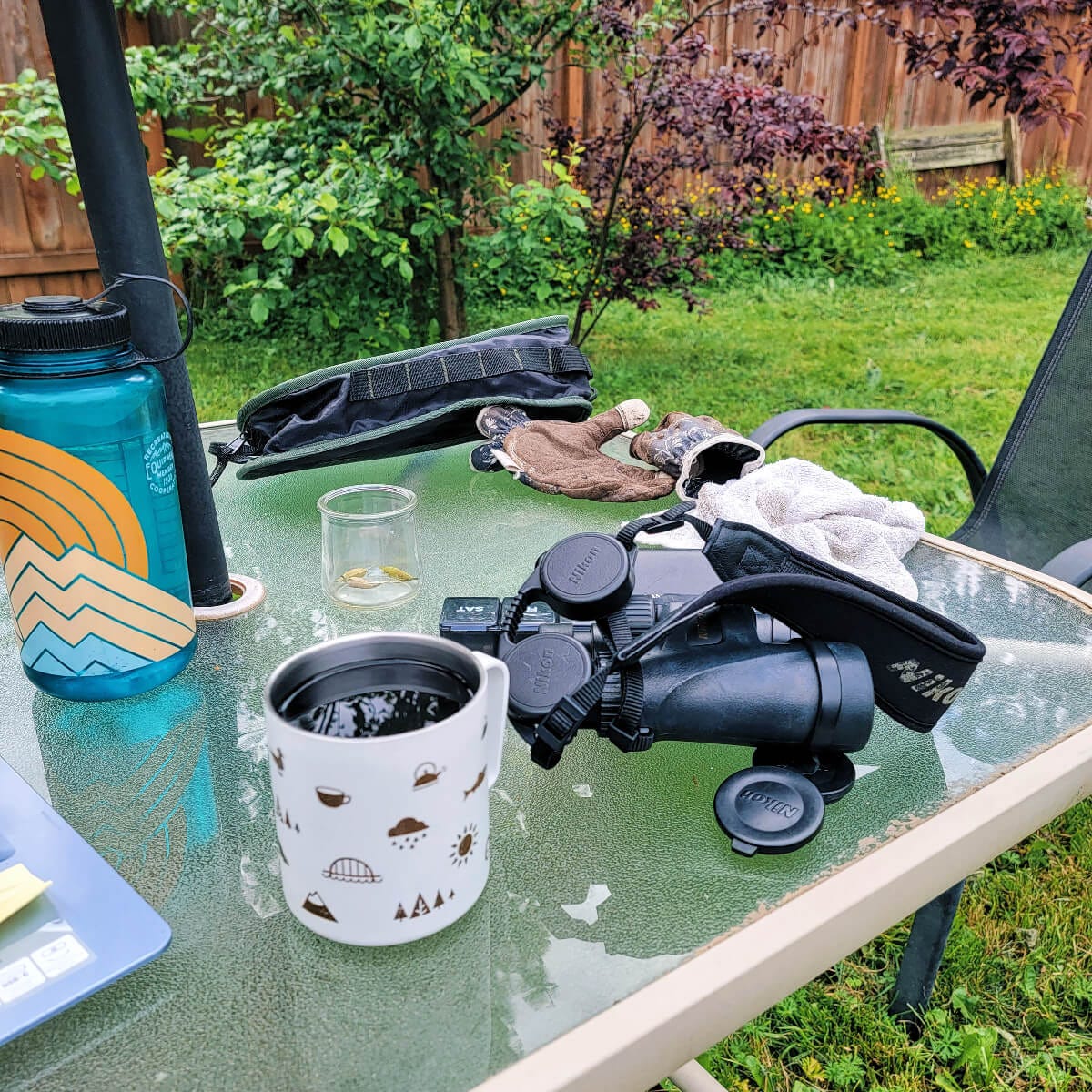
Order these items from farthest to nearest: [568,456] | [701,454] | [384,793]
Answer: [568,456], [701,454], [384,793]

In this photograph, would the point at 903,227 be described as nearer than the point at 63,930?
No

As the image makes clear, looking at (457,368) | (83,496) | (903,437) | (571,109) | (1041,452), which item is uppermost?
(571,109)

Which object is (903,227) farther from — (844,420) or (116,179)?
(116,179)

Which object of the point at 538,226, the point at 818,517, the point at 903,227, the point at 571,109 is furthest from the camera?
the point at 903,227

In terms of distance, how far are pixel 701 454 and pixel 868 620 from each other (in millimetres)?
685

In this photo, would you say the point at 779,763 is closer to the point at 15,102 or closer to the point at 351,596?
the point at 351,596

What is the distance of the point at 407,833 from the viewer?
1.79 feet

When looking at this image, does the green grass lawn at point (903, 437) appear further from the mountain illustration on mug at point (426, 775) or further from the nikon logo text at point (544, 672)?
the mountain illustration on mug at point (426, 775)

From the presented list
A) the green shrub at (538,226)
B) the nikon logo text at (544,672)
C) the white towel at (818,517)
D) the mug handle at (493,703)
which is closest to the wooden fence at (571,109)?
the green shrub at (538,226)

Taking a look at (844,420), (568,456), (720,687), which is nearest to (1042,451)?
(844,420)

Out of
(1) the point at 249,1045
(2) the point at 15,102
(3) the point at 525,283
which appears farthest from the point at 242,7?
(1) the point at 249,1045

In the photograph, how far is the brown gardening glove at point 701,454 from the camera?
1.38 metres

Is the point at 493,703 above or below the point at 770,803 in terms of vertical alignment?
above

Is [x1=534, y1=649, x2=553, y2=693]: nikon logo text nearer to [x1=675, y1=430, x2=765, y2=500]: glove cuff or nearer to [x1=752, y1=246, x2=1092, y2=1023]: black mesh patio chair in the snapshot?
[x1=675, y1=430, x2=765, y2=500]: glove cuff
